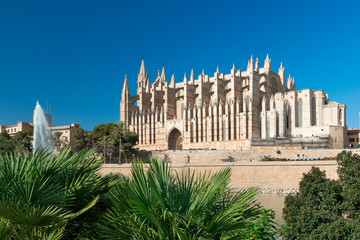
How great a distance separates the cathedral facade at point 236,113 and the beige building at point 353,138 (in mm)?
2830

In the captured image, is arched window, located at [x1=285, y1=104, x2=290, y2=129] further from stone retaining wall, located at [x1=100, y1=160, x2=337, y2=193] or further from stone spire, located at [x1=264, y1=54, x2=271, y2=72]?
stone retaining wall, located at [x1=100, y1=160, x2=337, y2=193]

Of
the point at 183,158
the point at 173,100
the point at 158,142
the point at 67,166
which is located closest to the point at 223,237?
the point at 67,166

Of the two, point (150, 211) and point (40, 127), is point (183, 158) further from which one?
point (150, 211)

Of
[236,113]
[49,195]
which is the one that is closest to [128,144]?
[236,113]

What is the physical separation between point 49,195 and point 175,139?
46.5 m

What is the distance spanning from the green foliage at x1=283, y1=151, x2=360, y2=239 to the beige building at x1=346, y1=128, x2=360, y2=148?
3839cm

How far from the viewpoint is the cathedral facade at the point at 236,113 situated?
1577 inches

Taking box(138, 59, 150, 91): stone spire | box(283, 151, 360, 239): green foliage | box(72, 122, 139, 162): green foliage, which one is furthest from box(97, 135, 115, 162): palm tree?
box(283, 151, 360, 239): green foliage

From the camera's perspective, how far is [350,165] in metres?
6.87

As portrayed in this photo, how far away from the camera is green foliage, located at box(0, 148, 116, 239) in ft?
12.5

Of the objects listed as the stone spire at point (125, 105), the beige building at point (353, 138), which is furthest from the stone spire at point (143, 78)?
the beige building at point (353, 138)

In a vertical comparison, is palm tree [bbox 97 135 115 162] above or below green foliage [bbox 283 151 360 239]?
above

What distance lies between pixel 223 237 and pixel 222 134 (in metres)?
41.0

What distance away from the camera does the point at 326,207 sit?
21.8 ft
